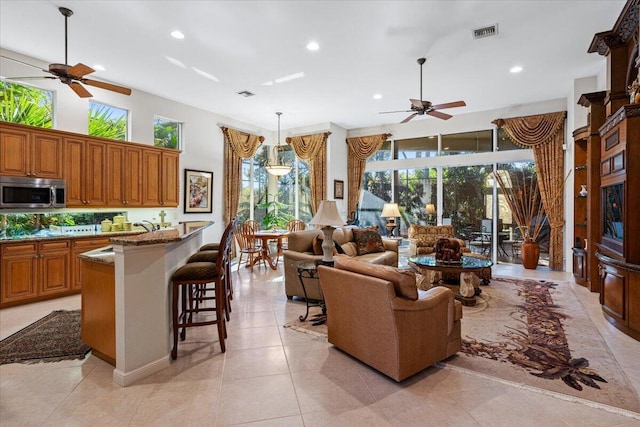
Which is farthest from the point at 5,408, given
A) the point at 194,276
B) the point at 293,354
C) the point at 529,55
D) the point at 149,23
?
the point at 529,55

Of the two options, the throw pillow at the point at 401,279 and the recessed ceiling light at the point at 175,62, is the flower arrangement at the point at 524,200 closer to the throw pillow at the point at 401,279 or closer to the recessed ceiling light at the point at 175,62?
the throw pillow at the point at 401,279

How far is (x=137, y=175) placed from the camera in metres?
5.58

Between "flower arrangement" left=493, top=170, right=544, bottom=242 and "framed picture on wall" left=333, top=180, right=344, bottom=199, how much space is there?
12.0 feet

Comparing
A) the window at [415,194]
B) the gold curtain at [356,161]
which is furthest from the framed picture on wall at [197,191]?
the window at [415,194]

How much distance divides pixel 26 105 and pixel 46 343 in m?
3.66

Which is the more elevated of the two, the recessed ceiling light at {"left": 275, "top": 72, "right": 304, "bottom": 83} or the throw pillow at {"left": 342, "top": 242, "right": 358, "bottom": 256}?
the recessed ceiling light at {"left": 275, "top": 72, "right": 304, "bottom": 83}

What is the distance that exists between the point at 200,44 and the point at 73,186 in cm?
281

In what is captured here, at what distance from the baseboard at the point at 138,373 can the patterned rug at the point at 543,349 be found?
4.43 feet

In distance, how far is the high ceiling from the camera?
349 cm

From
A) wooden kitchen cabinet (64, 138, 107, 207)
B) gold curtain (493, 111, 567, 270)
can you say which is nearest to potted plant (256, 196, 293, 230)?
wooden kitchen cabinet (64, 138, 107, 207)

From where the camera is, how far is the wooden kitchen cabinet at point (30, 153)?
4133 millimetres

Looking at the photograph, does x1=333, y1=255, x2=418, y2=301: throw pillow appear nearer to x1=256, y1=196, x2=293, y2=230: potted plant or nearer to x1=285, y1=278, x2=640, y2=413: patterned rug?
x1=285, y1=278, x2=640, y2=413: patterned rug

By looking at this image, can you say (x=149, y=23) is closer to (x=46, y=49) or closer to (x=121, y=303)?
(x=46, y=49)

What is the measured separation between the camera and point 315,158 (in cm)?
842
